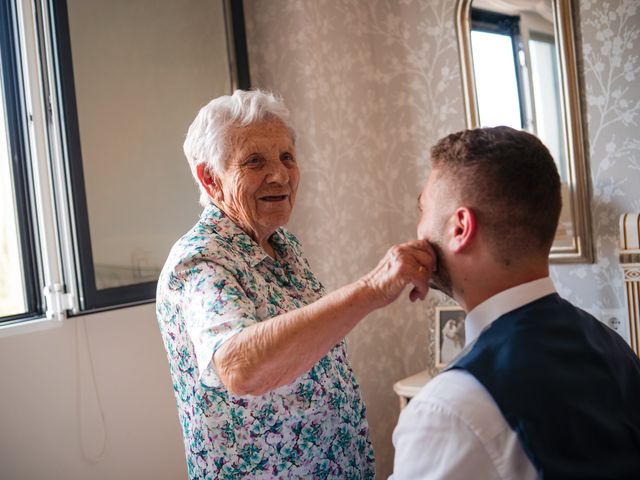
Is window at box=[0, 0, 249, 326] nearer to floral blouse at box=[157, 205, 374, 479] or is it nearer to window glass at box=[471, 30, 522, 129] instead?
floral blouse at box=[157, 205, 374, 479]

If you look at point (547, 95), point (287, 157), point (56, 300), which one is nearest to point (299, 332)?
point (287, 157)

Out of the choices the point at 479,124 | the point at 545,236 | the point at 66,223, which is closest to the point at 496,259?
the point at 545,236

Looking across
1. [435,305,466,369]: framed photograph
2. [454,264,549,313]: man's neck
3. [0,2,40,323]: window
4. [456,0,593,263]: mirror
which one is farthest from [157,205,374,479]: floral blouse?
[456,0,593,263]: mirror

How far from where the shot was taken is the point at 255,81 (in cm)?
299

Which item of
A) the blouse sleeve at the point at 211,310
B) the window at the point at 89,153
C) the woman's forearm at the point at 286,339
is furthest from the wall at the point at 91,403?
the woman's forearm at the point at 286,339

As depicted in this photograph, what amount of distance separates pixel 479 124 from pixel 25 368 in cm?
187

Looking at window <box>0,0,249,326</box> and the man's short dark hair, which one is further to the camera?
window <box>0,0,249,326</box>

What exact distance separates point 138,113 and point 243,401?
1422mm

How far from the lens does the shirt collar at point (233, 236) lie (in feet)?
4.88

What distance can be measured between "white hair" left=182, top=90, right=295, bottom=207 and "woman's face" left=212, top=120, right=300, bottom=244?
2cm

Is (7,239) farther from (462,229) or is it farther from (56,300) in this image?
(462,229)

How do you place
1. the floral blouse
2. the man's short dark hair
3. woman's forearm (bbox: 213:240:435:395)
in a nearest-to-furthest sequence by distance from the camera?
the man's short dark hair, woman's forearm (bbox: 213:240:435:395), the floral blouse

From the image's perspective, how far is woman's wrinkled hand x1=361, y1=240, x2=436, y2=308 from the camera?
1104 mm

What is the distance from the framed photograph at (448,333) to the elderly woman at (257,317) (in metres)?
1.11
